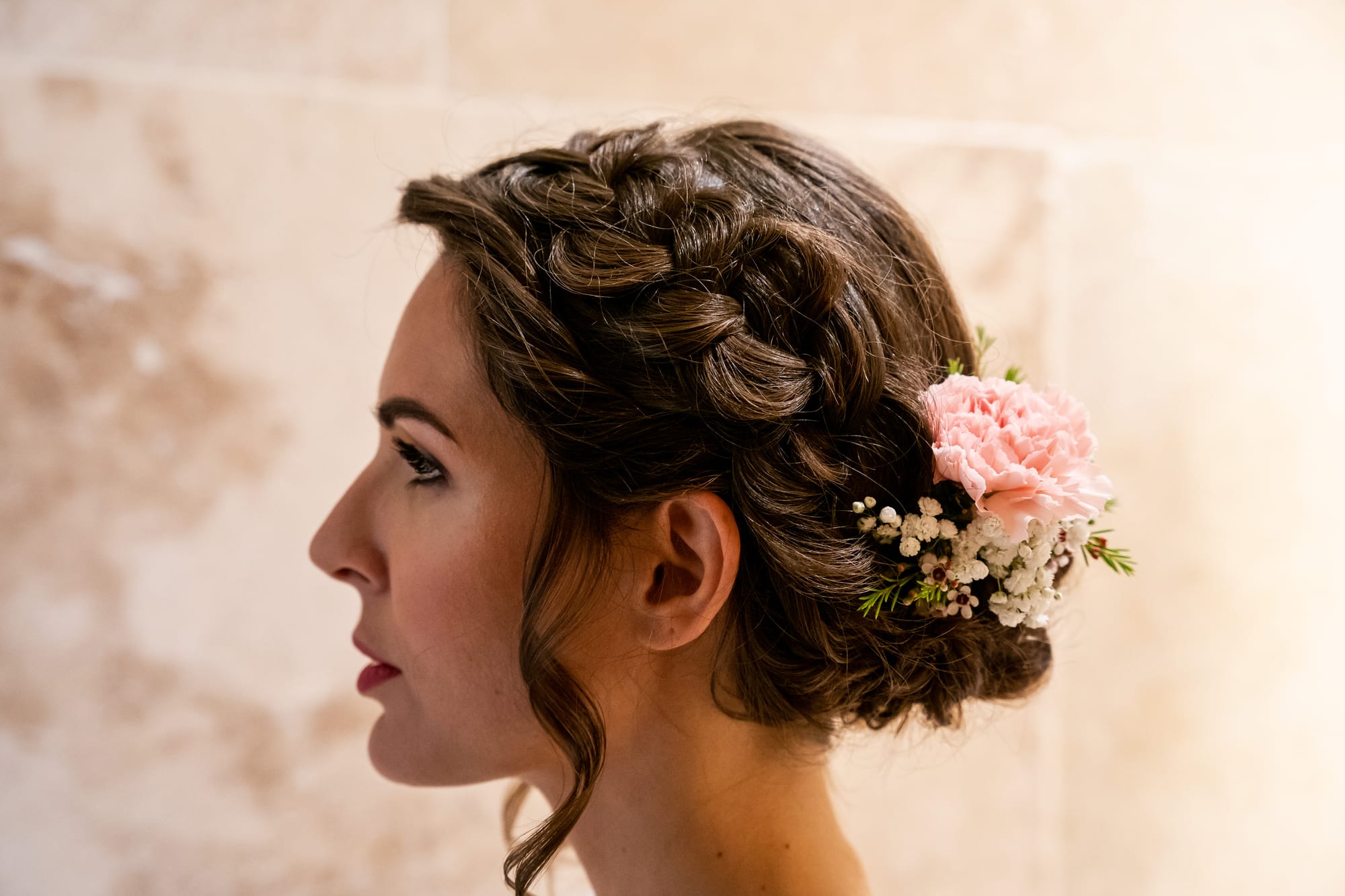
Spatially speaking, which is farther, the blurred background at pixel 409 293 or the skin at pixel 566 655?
the blurred background at pixel 409 293

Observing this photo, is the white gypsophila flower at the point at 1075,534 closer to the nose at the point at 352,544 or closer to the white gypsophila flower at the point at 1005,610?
the white gypsophila flower at the point at 1005,610

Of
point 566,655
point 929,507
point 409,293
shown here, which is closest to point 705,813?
point 566,655

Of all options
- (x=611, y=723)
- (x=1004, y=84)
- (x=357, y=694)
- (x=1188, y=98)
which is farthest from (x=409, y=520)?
(x=1188, y=98)

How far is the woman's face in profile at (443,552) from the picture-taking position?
0.64 meters

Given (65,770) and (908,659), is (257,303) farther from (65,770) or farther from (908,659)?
(908,659)

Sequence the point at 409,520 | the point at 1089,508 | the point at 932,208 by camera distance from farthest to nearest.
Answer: the point at 932,208, the point at 409,520, the point at 1089,508

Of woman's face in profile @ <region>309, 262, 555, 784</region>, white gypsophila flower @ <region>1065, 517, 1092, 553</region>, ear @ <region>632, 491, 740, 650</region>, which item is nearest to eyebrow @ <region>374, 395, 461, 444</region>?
woman's face in profile @ <region>309, 262, 555, 784</region>

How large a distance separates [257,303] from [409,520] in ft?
1.06

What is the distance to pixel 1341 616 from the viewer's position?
1.14 m

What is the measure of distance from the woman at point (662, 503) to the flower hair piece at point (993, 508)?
0.01 m

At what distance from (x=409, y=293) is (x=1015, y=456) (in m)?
0.56

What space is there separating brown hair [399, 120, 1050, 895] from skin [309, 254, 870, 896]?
0.07 ft

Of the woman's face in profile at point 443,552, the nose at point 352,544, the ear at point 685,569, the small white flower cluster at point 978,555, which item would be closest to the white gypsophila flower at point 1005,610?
the small white flower cluster at point 978,555

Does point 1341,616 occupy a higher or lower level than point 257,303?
lower
